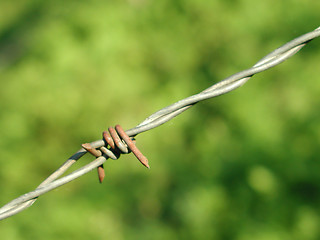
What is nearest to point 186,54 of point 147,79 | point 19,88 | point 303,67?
point 147,79

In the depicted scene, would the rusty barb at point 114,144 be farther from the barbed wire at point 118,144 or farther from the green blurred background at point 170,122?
the green blurred background at point 170,122

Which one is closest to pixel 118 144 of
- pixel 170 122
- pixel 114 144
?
pixel 114 144

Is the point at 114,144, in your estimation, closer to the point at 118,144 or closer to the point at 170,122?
the point at 118,144

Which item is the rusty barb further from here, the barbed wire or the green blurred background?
the green blurred background

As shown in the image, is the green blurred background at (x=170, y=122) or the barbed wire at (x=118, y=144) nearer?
the barbed wire at (x=118, y=144)

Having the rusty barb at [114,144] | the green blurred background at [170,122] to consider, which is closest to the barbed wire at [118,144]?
the rusty barb at [114,144]
